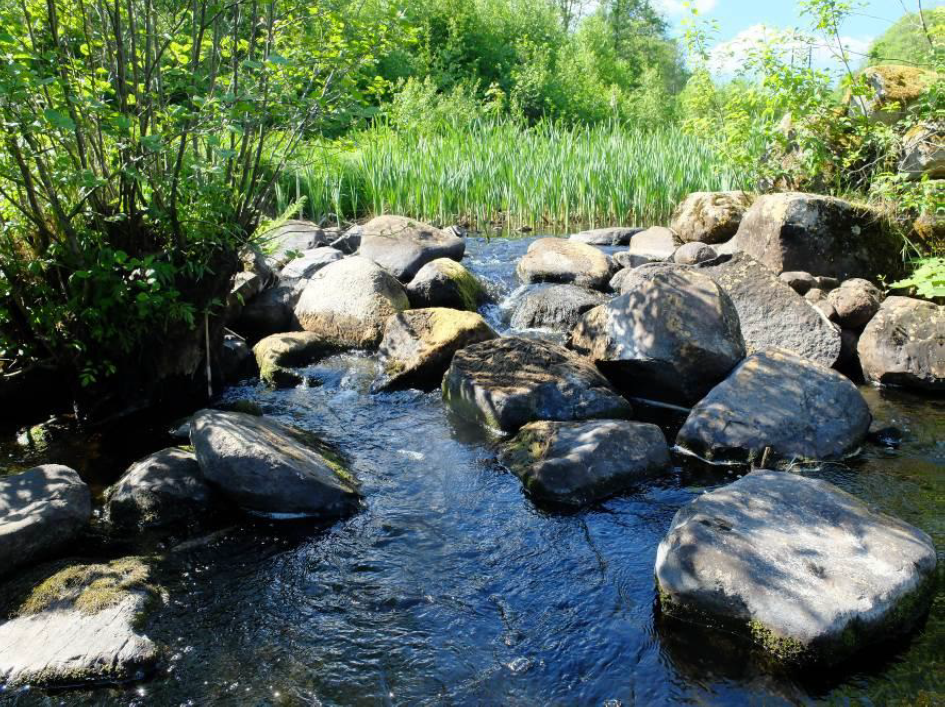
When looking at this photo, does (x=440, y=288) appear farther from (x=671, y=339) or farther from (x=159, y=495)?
(x=159, y=495)

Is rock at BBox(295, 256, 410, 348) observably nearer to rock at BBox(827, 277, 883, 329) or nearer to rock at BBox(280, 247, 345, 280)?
rock at BBox(280, 247, 345, 280)

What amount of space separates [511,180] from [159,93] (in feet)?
24.9

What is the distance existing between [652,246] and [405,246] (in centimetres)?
339

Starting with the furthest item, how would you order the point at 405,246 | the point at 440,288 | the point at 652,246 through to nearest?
the point at 652,246 < the point at 405,246 < the point at 440,288

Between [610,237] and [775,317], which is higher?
[775,317]

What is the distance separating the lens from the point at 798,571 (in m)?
3.50

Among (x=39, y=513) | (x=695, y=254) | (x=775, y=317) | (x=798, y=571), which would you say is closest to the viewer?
(x=798, y=571)

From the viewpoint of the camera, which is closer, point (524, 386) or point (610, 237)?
point (524, 386)

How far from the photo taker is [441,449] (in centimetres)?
559

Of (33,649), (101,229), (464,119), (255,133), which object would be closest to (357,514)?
(33,649)

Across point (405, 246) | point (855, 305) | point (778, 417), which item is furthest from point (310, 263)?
point (855, 305)

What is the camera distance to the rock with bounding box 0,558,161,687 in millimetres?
3238

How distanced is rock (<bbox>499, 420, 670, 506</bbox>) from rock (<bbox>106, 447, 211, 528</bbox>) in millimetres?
2027

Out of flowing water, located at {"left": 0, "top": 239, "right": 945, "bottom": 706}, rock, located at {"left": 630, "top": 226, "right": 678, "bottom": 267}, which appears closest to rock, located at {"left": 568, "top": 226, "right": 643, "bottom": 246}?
rock, located at {"left": 630, "top": 226, "right": 678, "bottom": 267}
